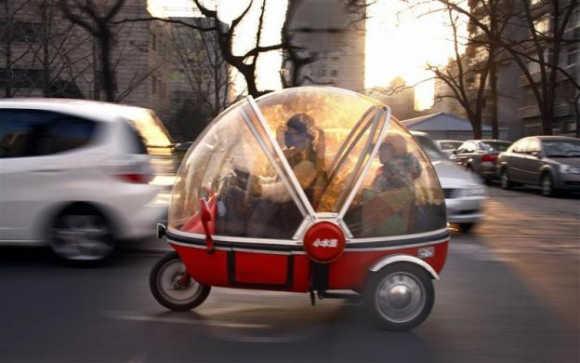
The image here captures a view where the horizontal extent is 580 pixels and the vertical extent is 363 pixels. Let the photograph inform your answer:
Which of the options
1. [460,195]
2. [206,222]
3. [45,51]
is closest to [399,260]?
[206,222]

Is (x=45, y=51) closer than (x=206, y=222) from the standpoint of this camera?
No

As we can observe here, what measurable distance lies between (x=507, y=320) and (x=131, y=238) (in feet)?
13.4

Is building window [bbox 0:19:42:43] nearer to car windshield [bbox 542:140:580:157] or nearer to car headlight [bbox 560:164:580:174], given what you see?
car windshield [bbox 542:140:580:157]

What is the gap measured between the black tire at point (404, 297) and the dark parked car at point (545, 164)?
41.8ft

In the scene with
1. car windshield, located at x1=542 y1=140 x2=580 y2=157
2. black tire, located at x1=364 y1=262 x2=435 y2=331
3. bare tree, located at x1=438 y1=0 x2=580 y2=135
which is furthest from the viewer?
bare tree, located at x1=438 y1=0 x2=580 y2=135

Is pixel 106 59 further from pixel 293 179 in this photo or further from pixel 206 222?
pixel 293 179

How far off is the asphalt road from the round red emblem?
2.17 ft

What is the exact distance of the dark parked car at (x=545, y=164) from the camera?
1648cm

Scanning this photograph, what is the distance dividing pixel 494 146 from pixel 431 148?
1364cm

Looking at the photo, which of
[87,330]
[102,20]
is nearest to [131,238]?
[87,330]

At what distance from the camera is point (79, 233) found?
7273mm

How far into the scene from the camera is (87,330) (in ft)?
16.9

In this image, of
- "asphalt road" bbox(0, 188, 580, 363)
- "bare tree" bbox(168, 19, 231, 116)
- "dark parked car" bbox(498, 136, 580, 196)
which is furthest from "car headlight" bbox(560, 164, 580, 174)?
"bare tree" bbox(168, 19, 231, 116)

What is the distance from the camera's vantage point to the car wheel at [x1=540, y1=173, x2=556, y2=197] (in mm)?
16841
